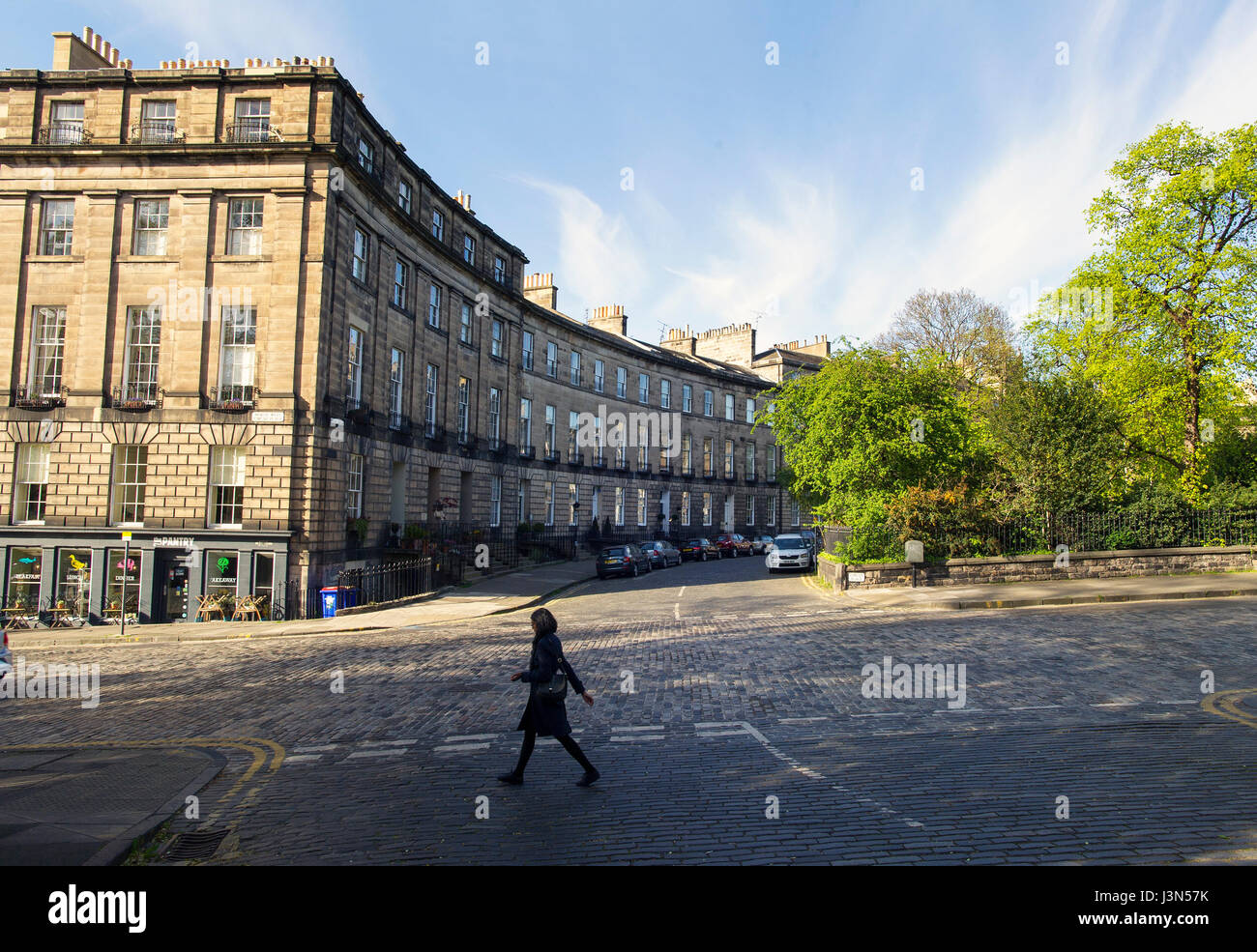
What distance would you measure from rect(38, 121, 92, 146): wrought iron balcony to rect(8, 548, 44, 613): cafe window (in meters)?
12.7

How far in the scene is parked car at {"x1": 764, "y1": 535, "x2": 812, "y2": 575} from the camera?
3156 cm

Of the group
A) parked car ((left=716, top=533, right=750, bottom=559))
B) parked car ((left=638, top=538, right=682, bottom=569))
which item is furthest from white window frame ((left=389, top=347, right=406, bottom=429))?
parked car ((left=716, top=533, right=750, bottom=559))

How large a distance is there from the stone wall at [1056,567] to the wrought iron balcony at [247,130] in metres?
22.0

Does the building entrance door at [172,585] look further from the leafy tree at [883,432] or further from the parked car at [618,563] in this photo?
the leafy tree at [883,432]

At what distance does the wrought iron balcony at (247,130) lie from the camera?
22484mm

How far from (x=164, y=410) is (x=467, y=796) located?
20007mm

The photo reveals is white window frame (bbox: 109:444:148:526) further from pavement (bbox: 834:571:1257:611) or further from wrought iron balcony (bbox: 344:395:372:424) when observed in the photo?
pavement (bbox: 834:571:1257:611)

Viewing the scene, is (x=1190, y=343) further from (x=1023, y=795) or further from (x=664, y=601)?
(x=1023, y=795)

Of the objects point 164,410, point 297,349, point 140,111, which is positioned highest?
point 140,111

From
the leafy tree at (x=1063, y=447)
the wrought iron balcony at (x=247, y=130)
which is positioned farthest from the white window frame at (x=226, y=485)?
the leafy tree at (x=1063, y=447)
